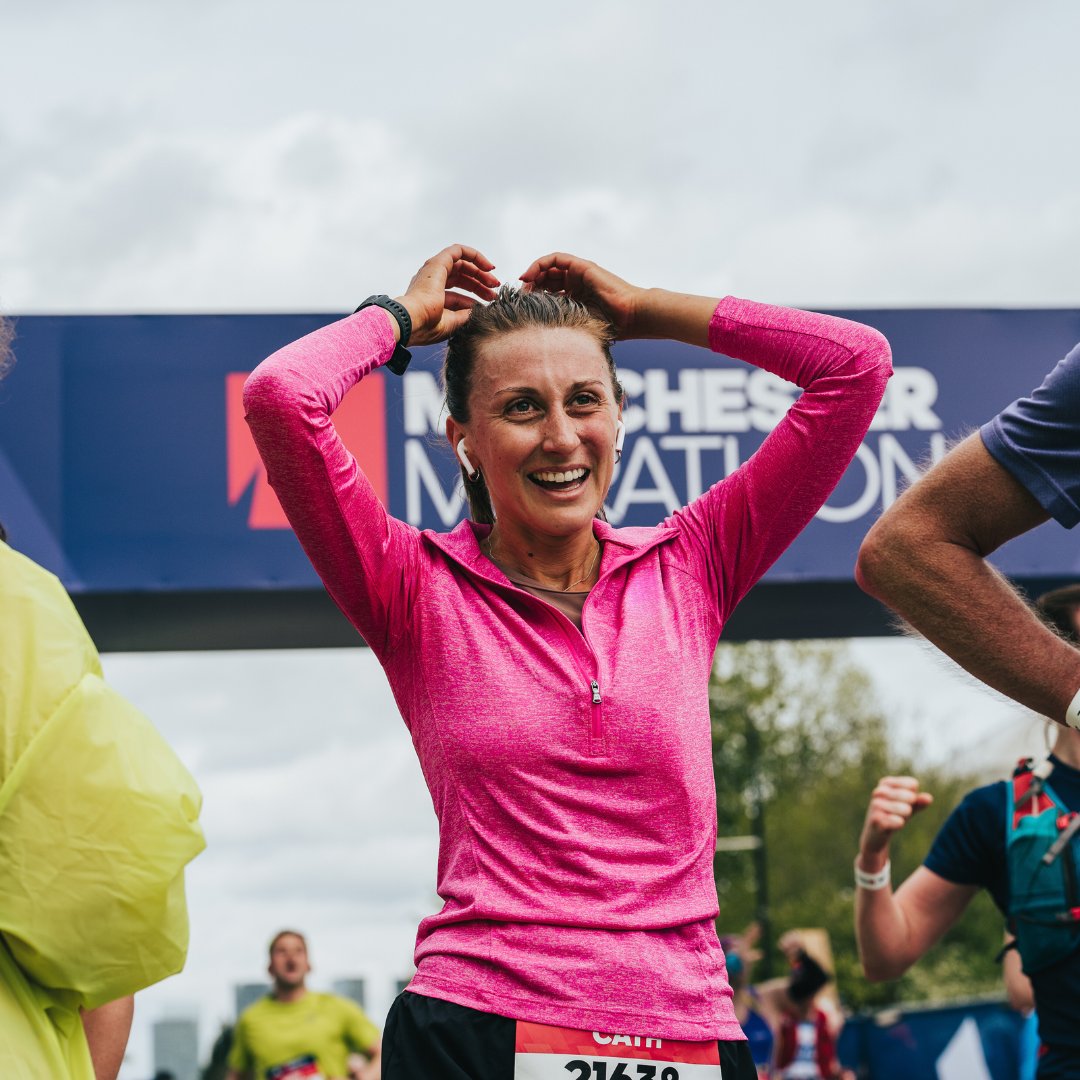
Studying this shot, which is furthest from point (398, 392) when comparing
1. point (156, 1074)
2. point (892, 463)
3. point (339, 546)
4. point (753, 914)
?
point (753, 914)

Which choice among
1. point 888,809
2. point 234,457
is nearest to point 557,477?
point 888,809

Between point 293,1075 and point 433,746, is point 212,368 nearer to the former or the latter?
point 293,1075

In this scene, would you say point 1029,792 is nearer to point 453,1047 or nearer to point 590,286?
point 590,286

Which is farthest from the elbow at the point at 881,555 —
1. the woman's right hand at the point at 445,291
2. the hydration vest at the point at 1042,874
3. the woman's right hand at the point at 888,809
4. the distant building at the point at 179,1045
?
the distant building at the point at 179,1045

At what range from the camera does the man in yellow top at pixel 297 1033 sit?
9312mm

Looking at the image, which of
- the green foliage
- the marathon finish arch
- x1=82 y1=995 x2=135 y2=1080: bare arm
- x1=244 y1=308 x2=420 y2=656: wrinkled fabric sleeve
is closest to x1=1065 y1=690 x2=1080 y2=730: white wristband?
x1=244 y1=308 x2=420 y2=656: wrinkled fabric sleeve

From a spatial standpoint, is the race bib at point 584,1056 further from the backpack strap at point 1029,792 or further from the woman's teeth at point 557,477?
the backpack strap at point 1029,792

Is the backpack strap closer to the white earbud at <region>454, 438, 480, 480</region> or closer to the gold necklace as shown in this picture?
the gold necklace

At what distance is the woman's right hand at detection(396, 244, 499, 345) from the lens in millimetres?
3062

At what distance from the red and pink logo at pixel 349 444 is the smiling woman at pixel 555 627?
4.78 metres

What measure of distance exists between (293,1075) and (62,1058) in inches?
303

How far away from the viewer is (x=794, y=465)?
2965 mm

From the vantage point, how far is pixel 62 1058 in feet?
6.68

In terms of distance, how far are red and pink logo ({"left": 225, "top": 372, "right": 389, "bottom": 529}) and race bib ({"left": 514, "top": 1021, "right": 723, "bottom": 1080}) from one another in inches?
222
